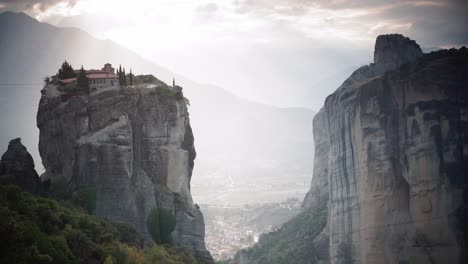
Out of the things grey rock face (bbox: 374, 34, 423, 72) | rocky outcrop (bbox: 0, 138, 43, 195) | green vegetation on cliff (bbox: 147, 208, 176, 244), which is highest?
grey rock face (bbox: 374, 34, 423, 72)

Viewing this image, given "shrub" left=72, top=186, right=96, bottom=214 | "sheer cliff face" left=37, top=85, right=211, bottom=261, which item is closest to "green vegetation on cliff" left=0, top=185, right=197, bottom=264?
"shrub" left=72, top=186, right=96, bottom=214

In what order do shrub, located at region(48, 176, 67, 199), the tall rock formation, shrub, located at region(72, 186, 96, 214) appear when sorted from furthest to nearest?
the tall rock formation → shrub, located at region(48, 176, 67, 199) → shrub, located at region(72, 186, 96, 214)

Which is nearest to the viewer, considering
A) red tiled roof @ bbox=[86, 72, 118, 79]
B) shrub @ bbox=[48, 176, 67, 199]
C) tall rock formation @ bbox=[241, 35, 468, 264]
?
shrub @ bbox=[48, 176, 67, 199]

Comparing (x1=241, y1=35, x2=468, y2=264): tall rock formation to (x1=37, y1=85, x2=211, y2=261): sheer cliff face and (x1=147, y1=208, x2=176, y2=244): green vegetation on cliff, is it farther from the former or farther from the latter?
(x1=147, y1=208, x2=176, y2=244): green vegetation on cliff

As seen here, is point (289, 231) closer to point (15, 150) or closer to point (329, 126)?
point (329, 126)

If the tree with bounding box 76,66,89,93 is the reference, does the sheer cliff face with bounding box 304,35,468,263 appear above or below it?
below

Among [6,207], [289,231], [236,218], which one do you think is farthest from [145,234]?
[236,218]

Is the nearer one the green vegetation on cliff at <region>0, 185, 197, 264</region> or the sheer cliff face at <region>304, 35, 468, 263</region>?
the green vegetation on cliff at <region>0, 185, 197, 264</region>
